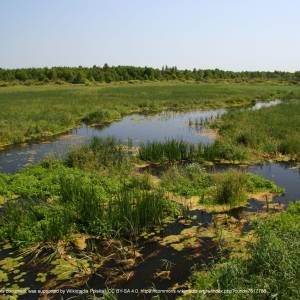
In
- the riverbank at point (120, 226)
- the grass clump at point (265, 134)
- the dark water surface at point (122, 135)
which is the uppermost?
the grass clump at point (265, 134)

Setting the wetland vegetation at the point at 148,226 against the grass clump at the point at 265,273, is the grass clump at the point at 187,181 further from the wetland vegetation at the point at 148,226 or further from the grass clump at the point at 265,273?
the grass clump at the point at 265,273

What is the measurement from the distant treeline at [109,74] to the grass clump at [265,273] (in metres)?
68.5

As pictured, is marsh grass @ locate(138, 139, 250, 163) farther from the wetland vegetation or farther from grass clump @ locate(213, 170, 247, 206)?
grass clump @ locate(213, 170, 247, 206)

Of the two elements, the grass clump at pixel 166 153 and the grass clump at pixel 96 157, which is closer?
the grass clump at pixel 96 157

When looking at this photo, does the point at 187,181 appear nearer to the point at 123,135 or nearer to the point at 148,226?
the point at 148,226

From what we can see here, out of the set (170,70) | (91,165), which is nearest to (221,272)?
(91,165)

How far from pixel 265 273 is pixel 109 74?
76816 mm

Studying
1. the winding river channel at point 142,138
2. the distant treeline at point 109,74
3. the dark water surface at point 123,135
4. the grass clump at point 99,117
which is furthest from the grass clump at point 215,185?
the distant treeline at point 109,74

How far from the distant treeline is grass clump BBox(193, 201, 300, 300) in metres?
68.5

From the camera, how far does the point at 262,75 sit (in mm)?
107188

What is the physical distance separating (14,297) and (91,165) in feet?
24.4

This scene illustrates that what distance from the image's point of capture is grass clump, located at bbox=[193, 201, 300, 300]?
18.2 ft

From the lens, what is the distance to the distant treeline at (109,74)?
73750 mm

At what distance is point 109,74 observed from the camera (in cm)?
8000
